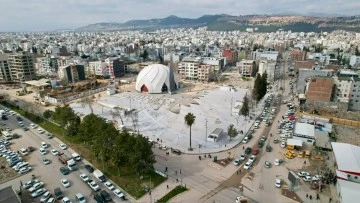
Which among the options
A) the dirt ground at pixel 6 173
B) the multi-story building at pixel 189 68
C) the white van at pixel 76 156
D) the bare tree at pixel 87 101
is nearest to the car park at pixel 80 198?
the white van at pixel 76 156

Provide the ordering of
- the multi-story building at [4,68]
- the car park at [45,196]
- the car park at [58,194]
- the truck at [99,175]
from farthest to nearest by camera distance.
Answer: the multi-story building at [4,68] < the truck at [99,175] < the car park at [58,194] < the car park at [45,196]

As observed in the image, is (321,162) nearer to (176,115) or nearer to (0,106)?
(176,115)

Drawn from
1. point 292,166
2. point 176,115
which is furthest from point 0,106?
point 292,166

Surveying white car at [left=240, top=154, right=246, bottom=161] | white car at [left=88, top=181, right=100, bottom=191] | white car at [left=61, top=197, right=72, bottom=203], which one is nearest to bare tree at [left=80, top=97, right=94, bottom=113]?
white car at [left=88, top=181, right=100, bottom=191]

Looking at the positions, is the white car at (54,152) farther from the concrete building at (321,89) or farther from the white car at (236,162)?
the concrete building at (321,89)

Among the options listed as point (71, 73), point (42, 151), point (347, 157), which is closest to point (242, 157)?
point (347, 157)

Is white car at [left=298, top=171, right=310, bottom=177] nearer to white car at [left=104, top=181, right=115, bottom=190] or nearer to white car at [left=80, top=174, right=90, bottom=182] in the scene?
white car at [left=104, top=181, right=115, bottom=190]

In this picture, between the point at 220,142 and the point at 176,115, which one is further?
the point at 176,115
